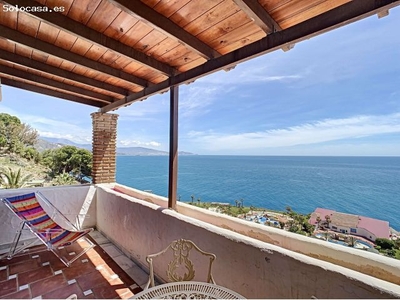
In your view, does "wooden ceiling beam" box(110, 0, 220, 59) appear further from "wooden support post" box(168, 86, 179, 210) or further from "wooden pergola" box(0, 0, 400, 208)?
"wooden support post" box(168, 86, 179, 210)

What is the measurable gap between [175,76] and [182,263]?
1961mm

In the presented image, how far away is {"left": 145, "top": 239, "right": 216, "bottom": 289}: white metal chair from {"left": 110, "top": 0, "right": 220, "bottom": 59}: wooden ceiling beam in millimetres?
1566

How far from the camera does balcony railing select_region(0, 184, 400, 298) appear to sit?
3.57ft

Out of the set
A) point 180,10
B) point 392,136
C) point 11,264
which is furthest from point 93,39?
point 392,136

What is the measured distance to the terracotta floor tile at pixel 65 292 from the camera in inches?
76.7

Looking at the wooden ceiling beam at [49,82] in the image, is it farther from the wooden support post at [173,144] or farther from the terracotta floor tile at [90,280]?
the terracotta floor tile at [90,280]

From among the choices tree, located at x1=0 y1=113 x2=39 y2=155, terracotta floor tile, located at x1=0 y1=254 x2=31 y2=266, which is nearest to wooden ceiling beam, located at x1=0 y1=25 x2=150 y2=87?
terracotta floor tile, located at x1=0 y1=254 x2=31 y2=266

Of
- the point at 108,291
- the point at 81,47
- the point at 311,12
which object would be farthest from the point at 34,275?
the point at 311,12

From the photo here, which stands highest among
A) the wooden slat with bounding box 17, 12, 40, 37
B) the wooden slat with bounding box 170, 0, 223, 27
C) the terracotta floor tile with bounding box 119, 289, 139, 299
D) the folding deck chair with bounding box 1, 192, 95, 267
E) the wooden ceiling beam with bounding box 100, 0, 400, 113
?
the wooden slat with bounding box 17, 12, 40, 37

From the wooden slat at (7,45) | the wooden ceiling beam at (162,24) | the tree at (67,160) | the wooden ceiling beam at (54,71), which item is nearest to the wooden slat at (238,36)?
the wooden ceiling beam at (162,24)

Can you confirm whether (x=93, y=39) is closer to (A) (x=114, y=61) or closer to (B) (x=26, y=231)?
(A) (x=114, y=61)

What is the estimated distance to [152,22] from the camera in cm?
143

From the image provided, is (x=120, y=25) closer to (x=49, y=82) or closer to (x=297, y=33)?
(x=297, y=33)

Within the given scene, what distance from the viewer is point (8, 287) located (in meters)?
2.07
